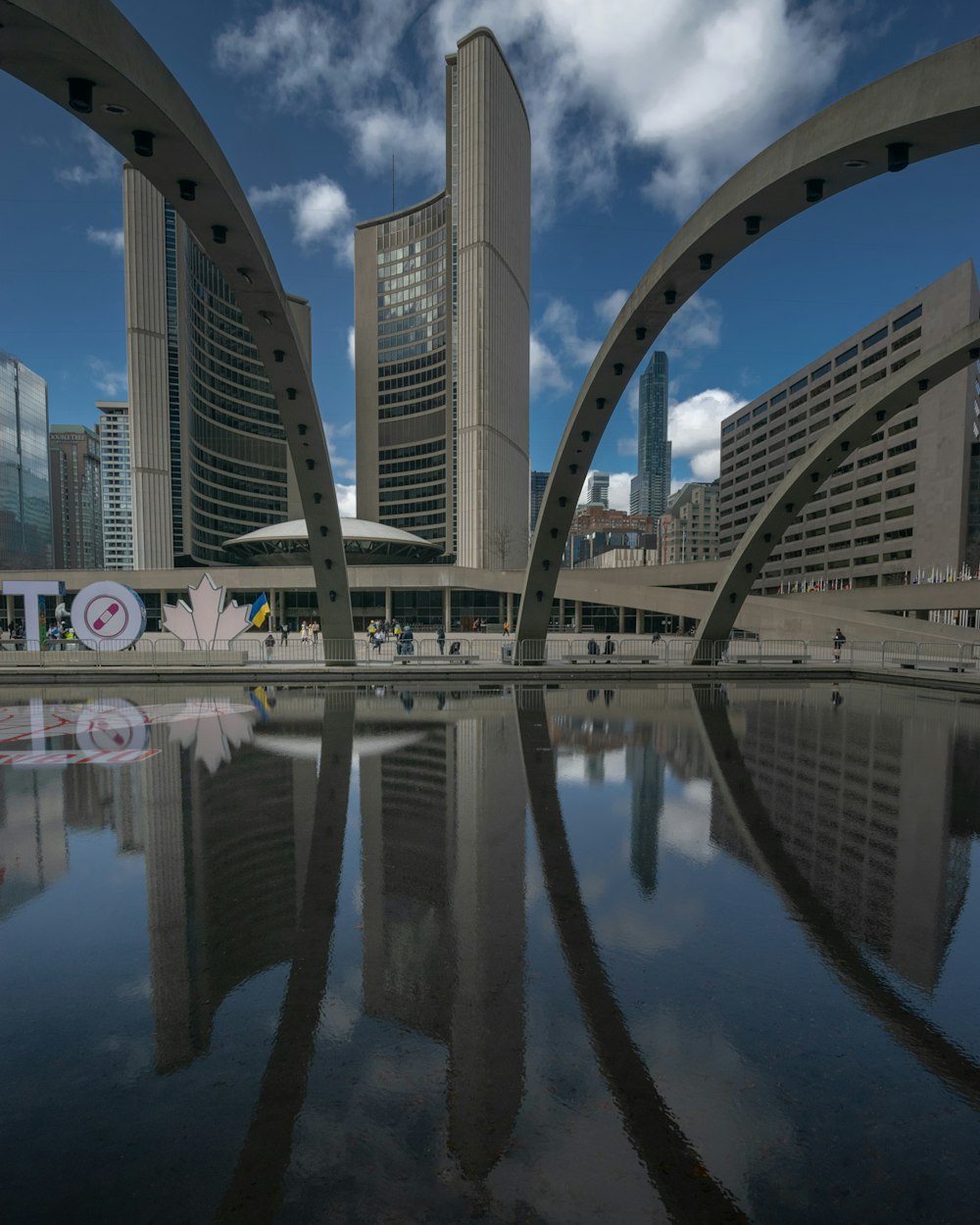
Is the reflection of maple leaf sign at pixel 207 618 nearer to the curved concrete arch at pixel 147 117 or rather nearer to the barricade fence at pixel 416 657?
the barricade fence at pixel 416 657

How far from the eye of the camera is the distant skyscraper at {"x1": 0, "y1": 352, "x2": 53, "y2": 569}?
128 metres

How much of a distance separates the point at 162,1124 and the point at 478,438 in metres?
88.7

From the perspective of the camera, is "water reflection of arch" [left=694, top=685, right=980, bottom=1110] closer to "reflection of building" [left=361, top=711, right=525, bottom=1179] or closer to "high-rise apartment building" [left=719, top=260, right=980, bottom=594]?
"reflection of building" [left=361, top=711, right=525, bottom=1179]

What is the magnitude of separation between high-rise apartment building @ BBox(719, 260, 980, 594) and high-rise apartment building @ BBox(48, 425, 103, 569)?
179977 millimetres

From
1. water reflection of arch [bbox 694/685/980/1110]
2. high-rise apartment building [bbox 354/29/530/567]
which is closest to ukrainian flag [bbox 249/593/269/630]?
water reflection of arch [bbox 694/685/980/1110]

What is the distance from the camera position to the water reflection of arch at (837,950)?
13.3 ft

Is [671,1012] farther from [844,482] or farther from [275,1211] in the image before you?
[844,482]

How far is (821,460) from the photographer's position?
2394 cm

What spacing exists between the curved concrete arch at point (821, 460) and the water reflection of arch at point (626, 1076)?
799 inches

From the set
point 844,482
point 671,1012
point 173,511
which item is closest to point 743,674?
point 671,1012

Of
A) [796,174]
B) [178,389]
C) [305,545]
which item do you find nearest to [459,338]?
[178,389]

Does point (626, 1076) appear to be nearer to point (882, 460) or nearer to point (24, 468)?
point (882, 460)

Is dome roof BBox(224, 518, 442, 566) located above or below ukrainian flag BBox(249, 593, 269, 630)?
above

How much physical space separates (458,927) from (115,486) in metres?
210
